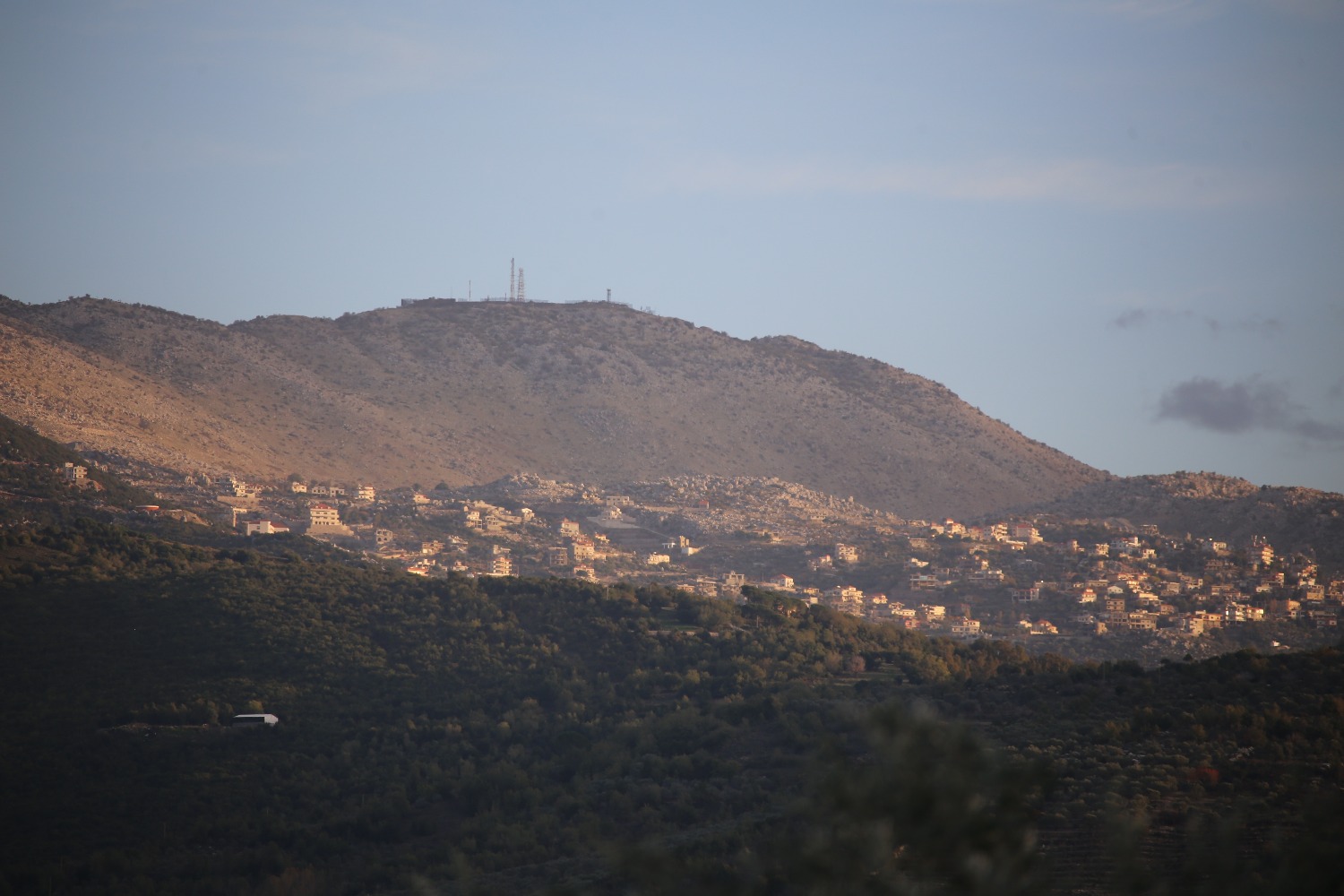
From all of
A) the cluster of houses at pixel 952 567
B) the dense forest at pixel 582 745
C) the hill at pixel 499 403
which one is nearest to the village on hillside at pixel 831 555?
the cluster of houses at pixel 952 567

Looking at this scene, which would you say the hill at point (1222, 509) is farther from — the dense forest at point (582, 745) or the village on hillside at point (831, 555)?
the dense forest at point (582, 745)

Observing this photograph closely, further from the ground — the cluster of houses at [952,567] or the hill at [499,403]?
the hill at [499,403]

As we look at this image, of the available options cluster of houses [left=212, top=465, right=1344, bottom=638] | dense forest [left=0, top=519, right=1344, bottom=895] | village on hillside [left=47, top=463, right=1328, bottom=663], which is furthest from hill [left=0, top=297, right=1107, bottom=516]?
dense forest [left=0, top=519, right=1344, bottom=895]

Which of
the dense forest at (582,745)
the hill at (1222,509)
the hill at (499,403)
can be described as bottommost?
the dense forest at (582,745)

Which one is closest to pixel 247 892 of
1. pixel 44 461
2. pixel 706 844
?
pixel 706 844

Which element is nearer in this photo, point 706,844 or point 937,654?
point 706,844

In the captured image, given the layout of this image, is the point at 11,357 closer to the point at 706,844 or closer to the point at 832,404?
the point at 832,404
